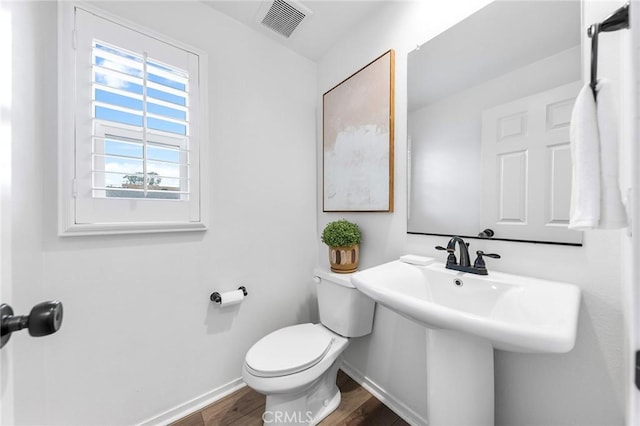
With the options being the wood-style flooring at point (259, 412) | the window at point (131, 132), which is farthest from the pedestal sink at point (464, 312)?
the window at point (131, 132)

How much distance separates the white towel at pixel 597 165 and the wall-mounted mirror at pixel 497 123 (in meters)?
0.32

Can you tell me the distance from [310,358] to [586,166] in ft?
3.89

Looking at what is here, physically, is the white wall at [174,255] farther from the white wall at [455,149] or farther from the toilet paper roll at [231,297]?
the white wall at [455,149]

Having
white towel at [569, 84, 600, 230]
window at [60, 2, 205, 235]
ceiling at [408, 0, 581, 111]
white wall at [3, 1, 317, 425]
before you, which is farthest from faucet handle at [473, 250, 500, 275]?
window at [60, 2, 205, 235]

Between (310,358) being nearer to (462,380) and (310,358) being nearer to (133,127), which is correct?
(462,380)

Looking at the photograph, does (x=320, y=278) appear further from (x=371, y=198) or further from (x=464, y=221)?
(x=464, y=221)

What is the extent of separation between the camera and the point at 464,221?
1.05 metres

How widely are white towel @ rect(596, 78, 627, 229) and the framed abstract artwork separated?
0.82 metres

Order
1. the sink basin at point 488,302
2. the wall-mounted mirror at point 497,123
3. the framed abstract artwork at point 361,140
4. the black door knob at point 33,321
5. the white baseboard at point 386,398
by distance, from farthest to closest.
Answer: the framed abstract artwork at point 361,140 < the white baseboard at point 386,398 < the wall-mounted mirror at point 497,123 < the sink basin at point 488,302 < the black door knob at point 33,321

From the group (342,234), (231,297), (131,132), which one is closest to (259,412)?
(231,297)

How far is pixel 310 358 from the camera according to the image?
3.71 feet

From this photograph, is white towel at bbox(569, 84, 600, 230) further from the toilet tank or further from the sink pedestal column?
the toilet tank

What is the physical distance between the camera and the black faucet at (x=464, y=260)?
2.97 ft

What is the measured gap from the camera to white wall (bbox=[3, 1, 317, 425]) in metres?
0.91
